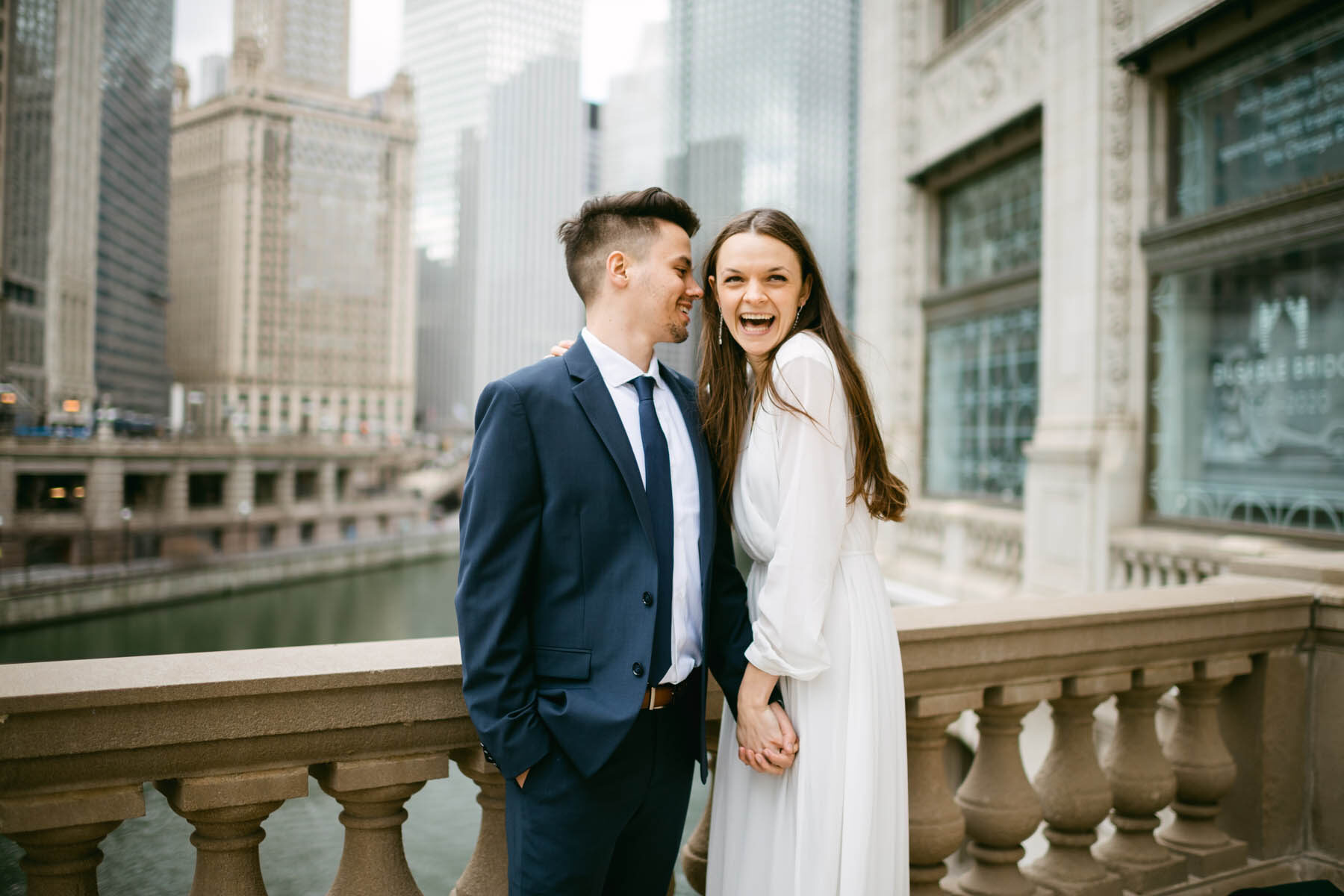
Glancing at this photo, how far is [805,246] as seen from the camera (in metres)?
2.21

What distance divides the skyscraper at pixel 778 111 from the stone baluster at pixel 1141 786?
106m

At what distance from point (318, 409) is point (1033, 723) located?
111195mm

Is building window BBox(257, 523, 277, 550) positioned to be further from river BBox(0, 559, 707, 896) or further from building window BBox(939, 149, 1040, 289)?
building window BBox(939, 149, 1040, 289)

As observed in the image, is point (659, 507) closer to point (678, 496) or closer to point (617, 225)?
point (678, 496)

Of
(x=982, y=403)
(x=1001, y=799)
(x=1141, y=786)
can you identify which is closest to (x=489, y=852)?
(x=1001, y=799)

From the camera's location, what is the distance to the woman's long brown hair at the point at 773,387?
6.99ft

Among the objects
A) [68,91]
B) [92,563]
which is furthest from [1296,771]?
[68,91]

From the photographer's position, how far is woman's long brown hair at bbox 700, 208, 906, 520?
2131 mm

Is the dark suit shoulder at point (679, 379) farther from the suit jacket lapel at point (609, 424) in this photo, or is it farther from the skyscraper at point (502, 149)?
the skyscraper at point (502, 149)

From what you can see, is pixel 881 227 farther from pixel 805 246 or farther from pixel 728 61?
pixel 728 61

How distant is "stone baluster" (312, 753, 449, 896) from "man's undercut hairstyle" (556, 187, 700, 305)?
46.3 inches

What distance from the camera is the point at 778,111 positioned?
106875 millimetres

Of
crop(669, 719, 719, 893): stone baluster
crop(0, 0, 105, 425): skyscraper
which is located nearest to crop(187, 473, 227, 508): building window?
crop(0, 0, 105, 425): skyscraper

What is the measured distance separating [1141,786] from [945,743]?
0.66m
